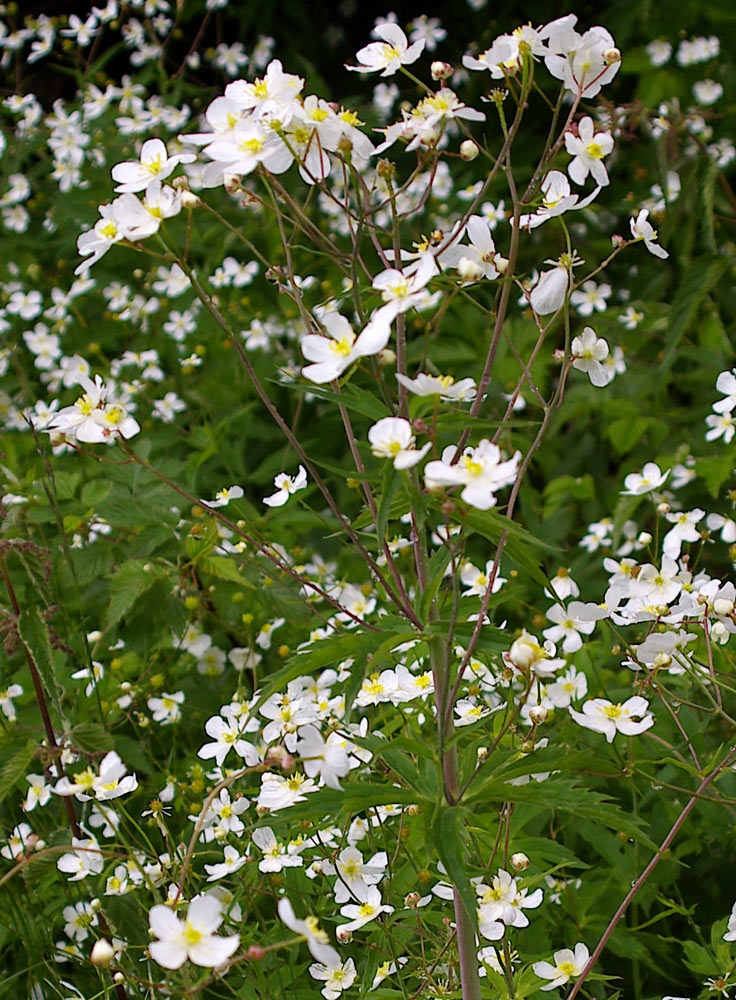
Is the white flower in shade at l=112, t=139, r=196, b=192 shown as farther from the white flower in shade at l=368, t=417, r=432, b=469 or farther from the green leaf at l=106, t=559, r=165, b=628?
the green leaf at l=106, t=559, r=165, b=628

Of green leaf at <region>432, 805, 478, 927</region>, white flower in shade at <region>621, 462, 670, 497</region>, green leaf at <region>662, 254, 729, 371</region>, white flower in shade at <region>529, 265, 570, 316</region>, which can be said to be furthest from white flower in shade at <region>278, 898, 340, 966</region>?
green leaf at <region>662, 254, 729, 371</region>

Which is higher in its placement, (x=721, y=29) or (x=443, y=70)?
(x=721, y=29)

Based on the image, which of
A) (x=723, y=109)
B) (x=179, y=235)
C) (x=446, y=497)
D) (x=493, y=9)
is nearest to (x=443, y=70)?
(x=446, y=497)

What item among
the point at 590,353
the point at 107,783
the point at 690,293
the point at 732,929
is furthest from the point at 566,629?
the point at 690,293

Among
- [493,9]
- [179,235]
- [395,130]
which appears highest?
[493,9]

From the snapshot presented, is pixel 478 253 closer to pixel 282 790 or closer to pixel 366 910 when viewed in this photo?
pixel 282 790

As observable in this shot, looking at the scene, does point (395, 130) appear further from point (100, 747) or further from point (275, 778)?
point (100, 747)

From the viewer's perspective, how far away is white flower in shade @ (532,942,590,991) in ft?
4.81

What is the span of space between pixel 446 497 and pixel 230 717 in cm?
75

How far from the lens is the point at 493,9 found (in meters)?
4.93

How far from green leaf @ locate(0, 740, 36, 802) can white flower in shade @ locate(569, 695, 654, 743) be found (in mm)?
943

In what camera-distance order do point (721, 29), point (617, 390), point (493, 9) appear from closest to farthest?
point (617, 390), point (721, 29), point (493, 9)

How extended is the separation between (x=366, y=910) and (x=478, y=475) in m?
0.74

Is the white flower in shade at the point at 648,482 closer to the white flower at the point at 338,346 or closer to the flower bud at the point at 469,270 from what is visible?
the flower bud at the point at 469,270
